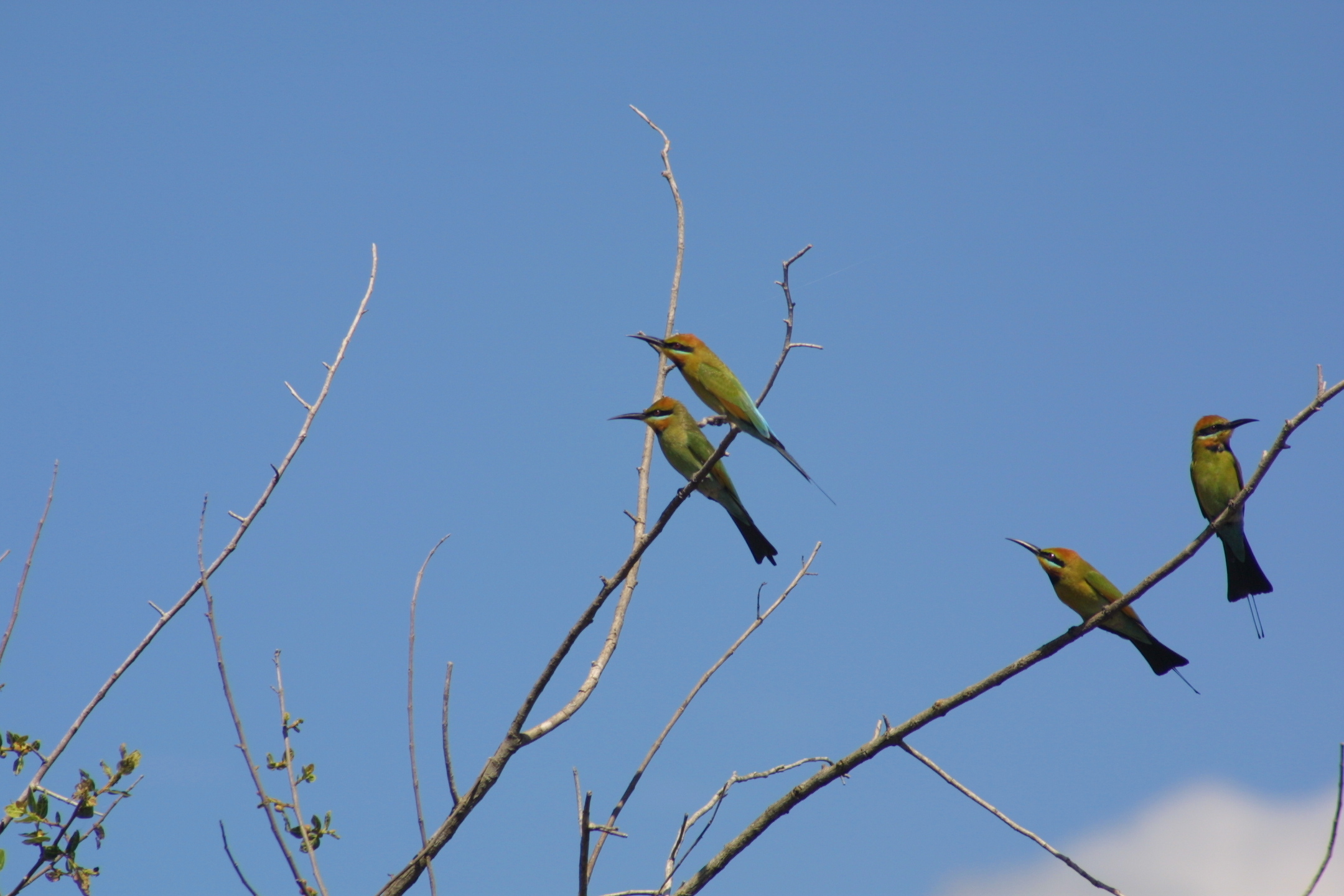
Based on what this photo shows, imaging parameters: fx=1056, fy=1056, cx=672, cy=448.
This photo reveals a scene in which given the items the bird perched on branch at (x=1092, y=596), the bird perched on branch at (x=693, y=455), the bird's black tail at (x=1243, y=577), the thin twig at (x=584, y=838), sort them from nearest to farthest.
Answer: the thin twig at (x=584, y=838)
the bird perched on branch at (x=1092, y=596)
the bird's black tail at (x=1243, y=577)
the bird perched on branch at (x=693, y=455)

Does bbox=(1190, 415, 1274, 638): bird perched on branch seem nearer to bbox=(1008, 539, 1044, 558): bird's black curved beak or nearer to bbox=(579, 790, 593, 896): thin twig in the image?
bbox=(1008, 539, 1044, 558): bird's black curved beak

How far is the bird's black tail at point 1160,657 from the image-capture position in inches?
140

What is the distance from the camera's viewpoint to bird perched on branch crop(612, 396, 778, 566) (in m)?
4.91

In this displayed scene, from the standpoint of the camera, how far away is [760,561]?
16.6ft

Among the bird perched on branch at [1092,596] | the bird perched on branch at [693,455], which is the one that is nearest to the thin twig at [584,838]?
the bird perched on branch at [1092,596]

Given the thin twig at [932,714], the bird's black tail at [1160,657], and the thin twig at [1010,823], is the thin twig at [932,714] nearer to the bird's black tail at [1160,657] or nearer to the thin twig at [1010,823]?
the thin twig at [1010,823]

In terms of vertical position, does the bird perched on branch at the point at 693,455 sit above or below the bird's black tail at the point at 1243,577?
above

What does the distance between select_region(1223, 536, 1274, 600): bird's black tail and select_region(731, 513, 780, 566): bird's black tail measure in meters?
1.91

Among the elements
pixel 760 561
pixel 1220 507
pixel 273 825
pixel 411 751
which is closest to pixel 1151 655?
pixel 1220 507

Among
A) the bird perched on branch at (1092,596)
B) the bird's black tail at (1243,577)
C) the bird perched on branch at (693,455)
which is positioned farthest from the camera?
the bird perched on branch at (693,455)

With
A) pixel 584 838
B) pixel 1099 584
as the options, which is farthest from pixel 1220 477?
pixel 584 838

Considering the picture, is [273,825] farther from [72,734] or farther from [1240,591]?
[1240,591]

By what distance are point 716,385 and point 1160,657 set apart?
195 cm

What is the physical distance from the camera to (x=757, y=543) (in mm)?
5055
